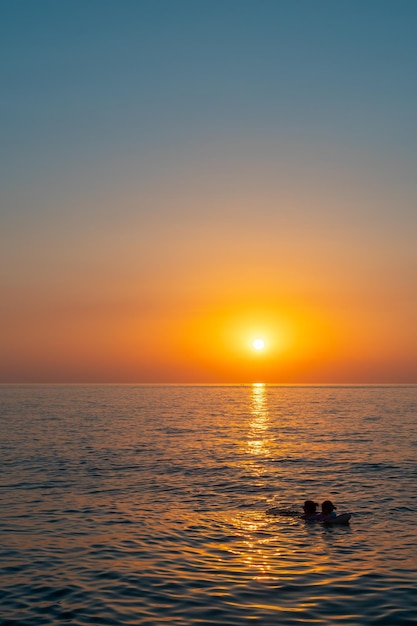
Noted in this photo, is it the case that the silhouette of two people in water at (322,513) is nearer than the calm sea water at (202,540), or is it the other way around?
the calm sea water at (202,540)

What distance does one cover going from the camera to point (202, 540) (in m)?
24.8

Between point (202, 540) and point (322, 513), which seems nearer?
point (202, 540)

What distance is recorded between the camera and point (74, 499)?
3269cm

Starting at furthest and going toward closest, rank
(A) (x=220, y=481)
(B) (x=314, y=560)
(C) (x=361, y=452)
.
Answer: (C) (x=361, y=452) < (A) (x=220, y=481) < (B) (x=314, y=560)

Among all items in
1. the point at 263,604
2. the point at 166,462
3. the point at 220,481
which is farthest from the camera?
the point at 166,462

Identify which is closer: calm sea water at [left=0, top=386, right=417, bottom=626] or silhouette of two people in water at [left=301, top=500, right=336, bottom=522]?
calm sea water at [left=0, top=386, right=417, bottom=626]

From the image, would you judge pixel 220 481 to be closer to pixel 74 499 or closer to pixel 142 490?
pixel 142 490

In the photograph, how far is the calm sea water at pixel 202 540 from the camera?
17.4 m

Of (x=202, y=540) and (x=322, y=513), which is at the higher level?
(x=322, y=513)

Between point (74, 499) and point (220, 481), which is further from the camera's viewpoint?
point (220, 481)

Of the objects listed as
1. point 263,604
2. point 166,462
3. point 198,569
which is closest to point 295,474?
point 166,462

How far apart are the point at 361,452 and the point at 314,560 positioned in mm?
35332

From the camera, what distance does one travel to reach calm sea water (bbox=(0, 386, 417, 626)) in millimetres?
17438

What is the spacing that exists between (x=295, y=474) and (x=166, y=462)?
34.7 feet
